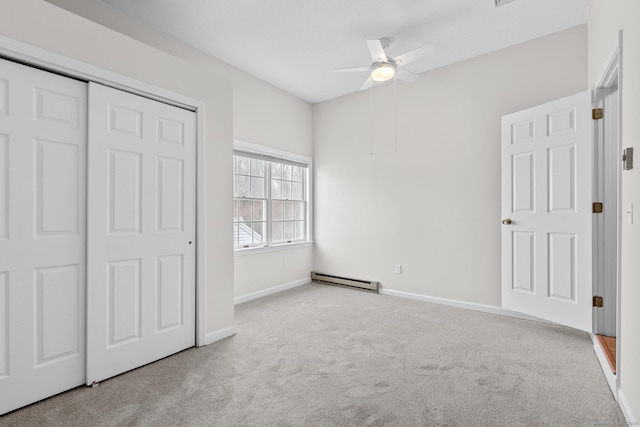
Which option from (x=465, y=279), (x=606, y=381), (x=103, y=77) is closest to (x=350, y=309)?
(x=465, y=279)

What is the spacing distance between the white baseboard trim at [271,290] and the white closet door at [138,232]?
57.6 inches

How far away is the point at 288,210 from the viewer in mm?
→ 5148

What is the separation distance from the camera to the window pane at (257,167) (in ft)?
14.9

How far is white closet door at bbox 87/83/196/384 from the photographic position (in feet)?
7.24

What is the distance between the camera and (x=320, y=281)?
5.33 metres

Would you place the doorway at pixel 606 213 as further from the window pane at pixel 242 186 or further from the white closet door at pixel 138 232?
the window pane at pixel 242 186

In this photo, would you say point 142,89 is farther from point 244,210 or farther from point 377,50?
point 244,210

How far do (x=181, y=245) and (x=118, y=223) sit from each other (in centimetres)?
51

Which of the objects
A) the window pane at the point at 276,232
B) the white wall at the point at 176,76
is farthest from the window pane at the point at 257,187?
the white wall at the point at 176,76

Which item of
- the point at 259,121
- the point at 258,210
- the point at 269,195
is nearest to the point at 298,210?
the point at 269,195

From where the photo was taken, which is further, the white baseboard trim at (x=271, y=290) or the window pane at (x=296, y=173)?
the window pane at (x=296, y=173)

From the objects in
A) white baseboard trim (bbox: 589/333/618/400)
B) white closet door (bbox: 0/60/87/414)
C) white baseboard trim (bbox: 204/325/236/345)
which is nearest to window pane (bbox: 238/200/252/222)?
white baseboard trim (bbox: 204/325/236/345)

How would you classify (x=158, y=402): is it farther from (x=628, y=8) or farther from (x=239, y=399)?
(x=628, y=8)

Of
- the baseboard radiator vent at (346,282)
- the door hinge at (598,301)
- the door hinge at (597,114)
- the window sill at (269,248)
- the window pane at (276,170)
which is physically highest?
the door hinge at (597,114)
